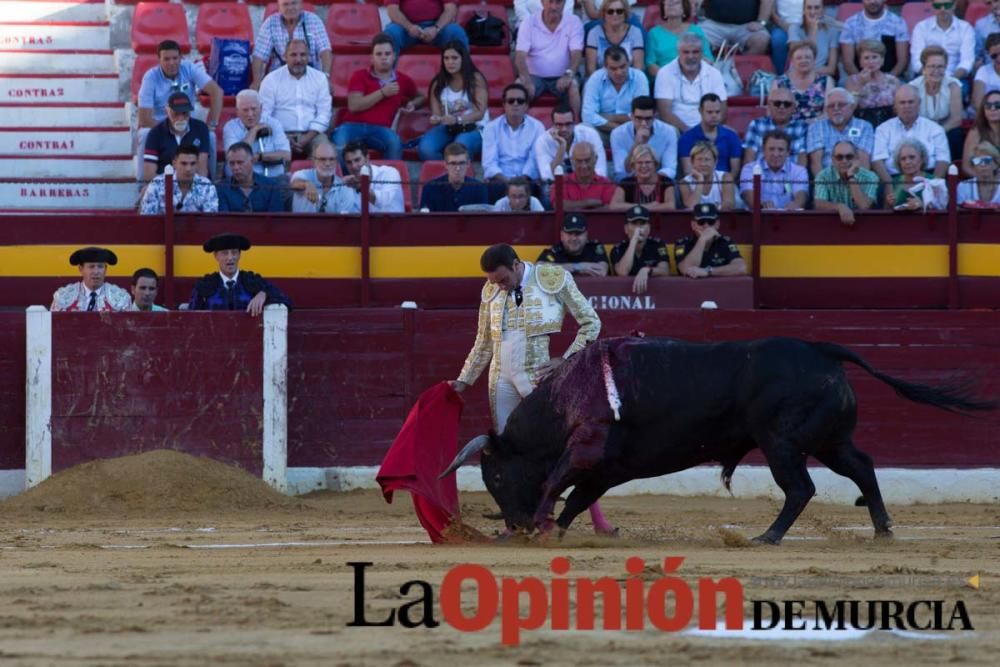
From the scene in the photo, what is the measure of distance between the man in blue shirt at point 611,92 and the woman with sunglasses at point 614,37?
0.32 metres

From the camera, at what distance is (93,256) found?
9922mm

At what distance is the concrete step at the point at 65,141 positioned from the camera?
482 inches

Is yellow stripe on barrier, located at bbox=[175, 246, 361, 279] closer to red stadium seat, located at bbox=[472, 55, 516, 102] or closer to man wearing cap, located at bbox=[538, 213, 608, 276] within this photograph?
man wearing cap, located at bbox=[538, 213, 608, 276]

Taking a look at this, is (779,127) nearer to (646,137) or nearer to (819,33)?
(646,137)

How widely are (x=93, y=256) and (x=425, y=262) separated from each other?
1.98 metres

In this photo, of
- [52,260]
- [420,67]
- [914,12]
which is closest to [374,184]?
[420,67]

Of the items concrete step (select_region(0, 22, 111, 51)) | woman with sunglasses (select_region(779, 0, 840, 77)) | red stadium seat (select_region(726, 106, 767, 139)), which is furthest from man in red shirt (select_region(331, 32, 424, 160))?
woman with sunglasses (select_region(779, 0, 840, 77))

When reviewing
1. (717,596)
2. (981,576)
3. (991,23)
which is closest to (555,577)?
(717,596)

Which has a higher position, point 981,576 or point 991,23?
point 991,23

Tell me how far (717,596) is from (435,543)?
2276 millimetres

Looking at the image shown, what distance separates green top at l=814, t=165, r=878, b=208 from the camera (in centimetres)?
1075

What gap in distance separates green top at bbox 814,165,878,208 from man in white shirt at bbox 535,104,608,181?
132 cm

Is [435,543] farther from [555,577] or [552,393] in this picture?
[555,577]

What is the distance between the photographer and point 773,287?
1080 centimetres
